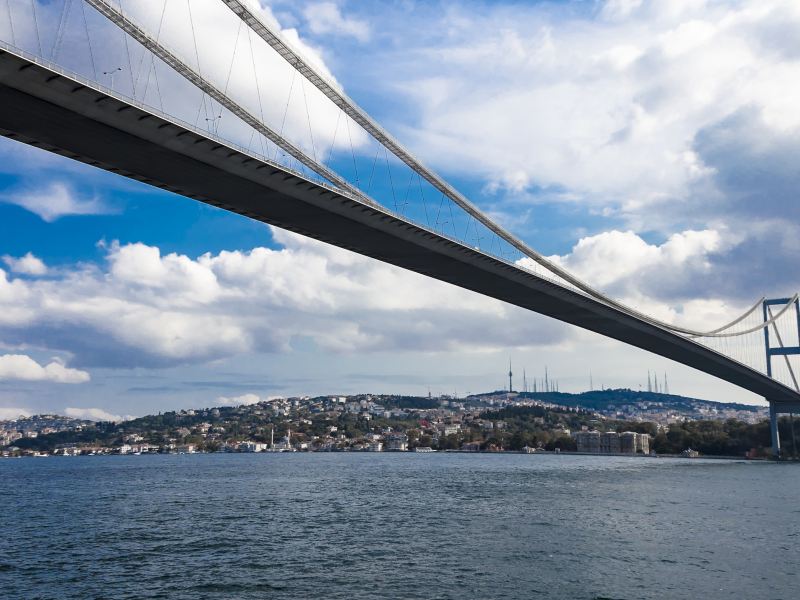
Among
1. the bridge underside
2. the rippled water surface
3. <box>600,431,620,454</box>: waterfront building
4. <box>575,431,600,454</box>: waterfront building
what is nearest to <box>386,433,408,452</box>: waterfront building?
<box>575,431,600,454</box>: waterfront building

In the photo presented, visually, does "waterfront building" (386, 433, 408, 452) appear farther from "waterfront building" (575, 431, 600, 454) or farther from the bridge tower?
the bridge tower

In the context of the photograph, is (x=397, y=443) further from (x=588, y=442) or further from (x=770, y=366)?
(x=770, y=366)

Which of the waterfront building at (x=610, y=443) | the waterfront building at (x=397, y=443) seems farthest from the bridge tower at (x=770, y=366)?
the waterfront building at (x=397, y=443)

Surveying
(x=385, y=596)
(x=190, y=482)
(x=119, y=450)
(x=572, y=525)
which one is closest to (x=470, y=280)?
(x=572, y=525)

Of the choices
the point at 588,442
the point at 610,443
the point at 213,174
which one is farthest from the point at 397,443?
the point at 213,174

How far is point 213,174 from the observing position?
27781 mm

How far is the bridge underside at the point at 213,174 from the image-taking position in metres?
21.6

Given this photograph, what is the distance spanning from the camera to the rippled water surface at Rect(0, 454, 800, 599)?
17.3m

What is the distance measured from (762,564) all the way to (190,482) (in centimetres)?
4557

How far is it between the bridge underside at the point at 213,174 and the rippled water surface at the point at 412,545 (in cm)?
1344

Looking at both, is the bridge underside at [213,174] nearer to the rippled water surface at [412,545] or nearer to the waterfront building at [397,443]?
the rippled water surface at [412,545]

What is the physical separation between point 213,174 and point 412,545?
51.9 ft

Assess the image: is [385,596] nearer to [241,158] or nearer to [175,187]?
[241,158]

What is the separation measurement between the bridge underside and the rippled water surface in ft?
Answer: 44.1
